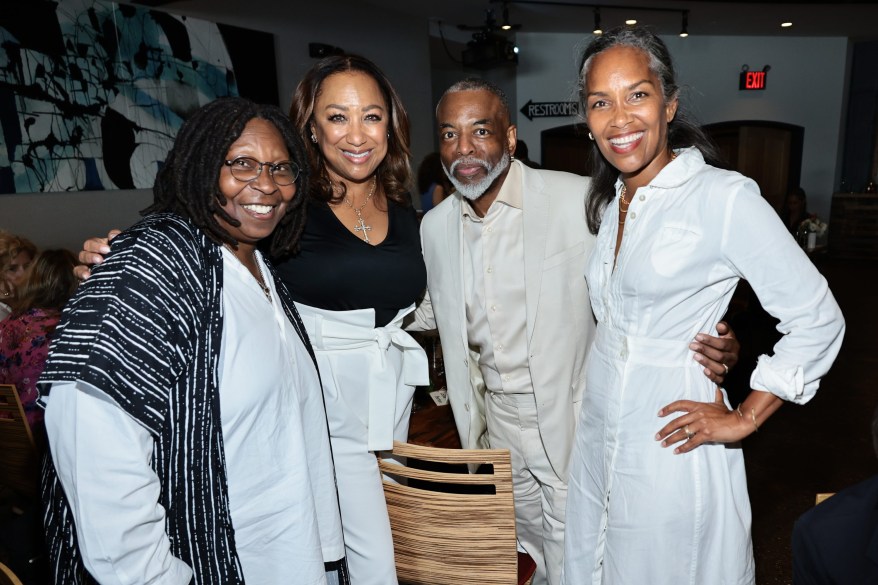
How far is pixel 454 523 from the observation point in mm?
1583

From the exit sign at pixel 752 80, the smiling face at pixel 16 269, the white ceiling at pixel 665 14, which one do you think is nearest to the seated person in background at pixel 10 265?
the smiling face at pixel 16 269

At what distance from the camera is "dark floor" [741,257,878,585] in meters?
2.98

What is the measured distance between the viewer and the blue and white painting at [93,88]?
3936 millimetres

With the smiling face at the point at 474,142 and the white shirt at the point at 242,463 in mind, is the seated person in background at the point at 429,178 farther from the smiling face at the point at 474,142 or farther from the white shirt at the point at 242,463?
the white shirt at the point at 242,463

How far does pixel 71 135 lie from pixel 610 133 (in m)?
4.20

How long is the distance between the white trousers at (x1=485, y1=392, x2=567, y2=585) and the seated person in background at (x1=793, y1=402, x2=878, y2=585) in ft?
3.20

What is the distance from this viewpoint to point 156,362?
108 cm

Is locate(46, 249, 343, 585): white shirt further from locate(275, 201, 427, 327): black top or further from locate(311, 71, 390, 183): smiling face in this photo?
locate(311, 71, 390, 183): smiling face

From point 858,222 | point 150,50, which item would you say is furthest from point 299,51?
point 858,222

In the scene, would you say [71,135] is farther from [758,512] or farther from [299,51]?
[758,512]

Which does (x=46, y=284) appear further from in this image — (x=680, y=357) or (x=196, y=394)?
(x=680, y=357)

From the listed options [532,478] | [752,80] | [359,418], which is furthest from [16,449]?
[752,80]

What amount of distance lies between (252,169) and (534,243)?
3.18 ft

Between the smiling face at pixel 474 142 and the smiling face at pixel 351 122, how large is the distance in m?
0.27
